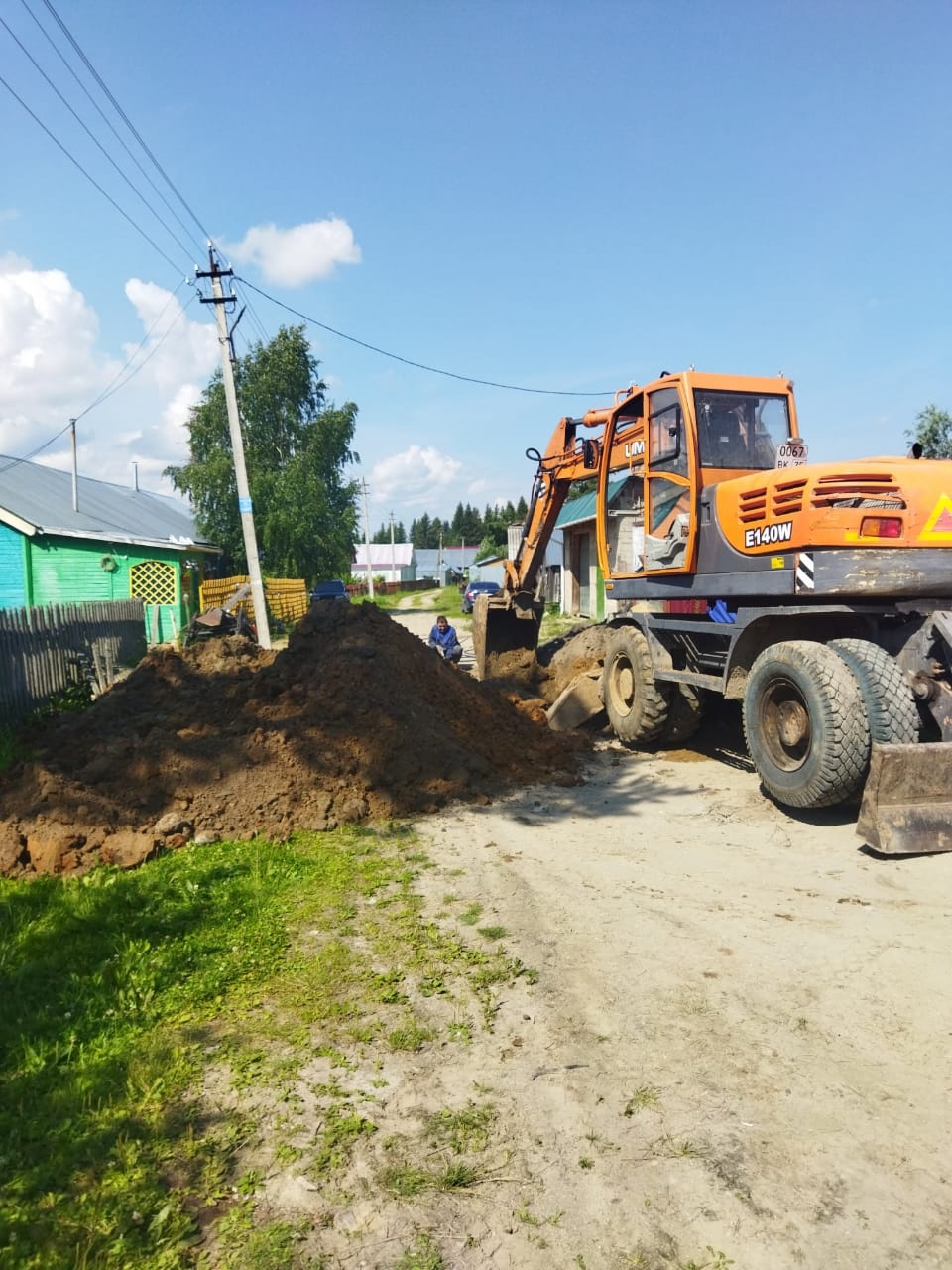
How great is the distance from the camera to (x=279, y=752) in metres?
7.28

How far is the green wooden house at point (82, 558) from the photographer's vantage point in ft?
72.5

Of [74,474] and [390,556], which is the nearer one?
[74,474]

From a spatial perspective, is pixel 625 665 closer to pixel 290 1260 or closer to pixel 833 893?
pixel 833 893

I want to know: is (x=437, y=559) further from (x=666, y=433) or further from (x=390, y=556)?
(x=666, y=433)

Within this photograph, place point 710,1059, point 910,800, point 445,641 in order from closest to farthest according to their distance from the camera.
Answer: point 710,1059 → point 910,800 → point 445,641

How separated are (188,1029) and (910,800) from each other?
458 centimetres

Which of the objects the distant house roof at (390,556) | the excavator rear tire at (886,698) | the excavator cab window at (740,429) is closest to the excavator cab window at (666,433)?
the excavator cab window at (740,429)

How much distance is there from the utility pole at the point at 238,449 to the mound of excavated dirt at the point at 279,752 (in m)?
7.21

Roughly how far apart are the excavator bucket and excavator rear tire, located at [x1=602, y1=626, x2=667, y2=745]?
2.91 metres

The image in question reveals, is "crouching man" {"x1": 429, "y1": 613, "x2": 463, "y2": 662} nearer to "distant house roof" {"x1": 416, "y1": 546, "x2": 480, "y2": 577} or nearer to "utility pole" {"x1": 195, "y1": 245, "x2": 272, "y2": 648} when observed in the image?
"utility pole" {"x1": 195, "y1": 245, "x2": 272, "y2": 648}

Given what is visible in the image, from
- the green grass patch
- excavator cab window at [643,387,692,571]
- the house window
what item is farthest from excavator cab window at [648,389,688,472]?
the house window

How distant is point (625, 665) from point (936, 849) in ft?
15.1

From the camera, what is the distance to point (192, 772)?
697 centimetres

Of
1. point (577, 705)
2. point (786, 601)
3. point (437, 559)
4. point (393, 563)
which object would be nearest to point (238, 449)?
point (577, 705)
